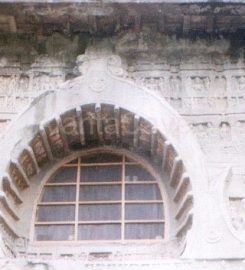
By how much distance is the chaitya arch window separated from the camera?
9883 millimetres

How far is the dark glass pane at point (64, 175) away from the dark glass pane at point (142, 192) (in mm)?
735

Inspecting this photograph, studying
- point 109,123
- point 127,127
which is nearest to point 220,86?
point 127,127

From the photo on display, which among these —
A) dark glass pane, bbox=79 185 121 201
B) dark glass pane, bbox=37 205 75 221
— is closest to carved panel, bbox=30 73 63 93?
dark glass pane, bbox=79 185 121 201

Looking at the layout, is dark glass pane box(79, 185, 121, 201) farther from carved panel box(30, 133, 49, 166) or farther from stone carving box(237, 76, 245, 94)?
stone carving box(237, 76, 245, 94)

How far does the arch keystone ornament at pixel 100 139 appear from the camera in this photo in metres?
9.64

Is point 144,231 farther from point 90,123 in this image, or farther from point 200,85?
point 200,85

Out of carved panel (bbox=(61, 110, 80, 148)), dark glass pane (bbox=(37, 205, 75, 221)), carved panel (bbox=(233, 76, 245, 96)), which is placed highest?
carved panel (bbox=(233, 76, 245, 96))

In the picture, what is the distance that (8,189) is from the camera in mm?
9812

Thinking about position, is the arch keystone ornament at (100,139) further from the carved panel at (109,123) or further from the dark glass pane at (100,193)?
the dark glass pane at (100,193)

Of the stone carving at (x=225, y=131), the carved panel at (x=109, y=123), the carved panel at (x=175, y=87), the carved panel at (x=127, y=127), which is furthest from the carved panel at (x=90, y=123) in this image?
the stone carving at (x=225, y=131)

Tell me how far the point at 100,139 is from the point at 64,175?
2.20 ft

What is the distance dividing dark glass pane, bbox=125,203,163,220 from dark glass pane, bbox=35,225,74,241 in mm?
741

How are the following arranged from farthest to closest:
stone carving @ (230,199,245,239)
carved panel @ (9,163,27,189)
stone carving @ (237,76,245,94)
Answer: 1. stone carving @ (237,76,245,94)
2. carved panel @ (9,163,27,189)
3. stone carving @ (230,199,245,239)

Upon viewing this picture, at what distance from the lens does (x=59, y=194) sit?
1021cm
